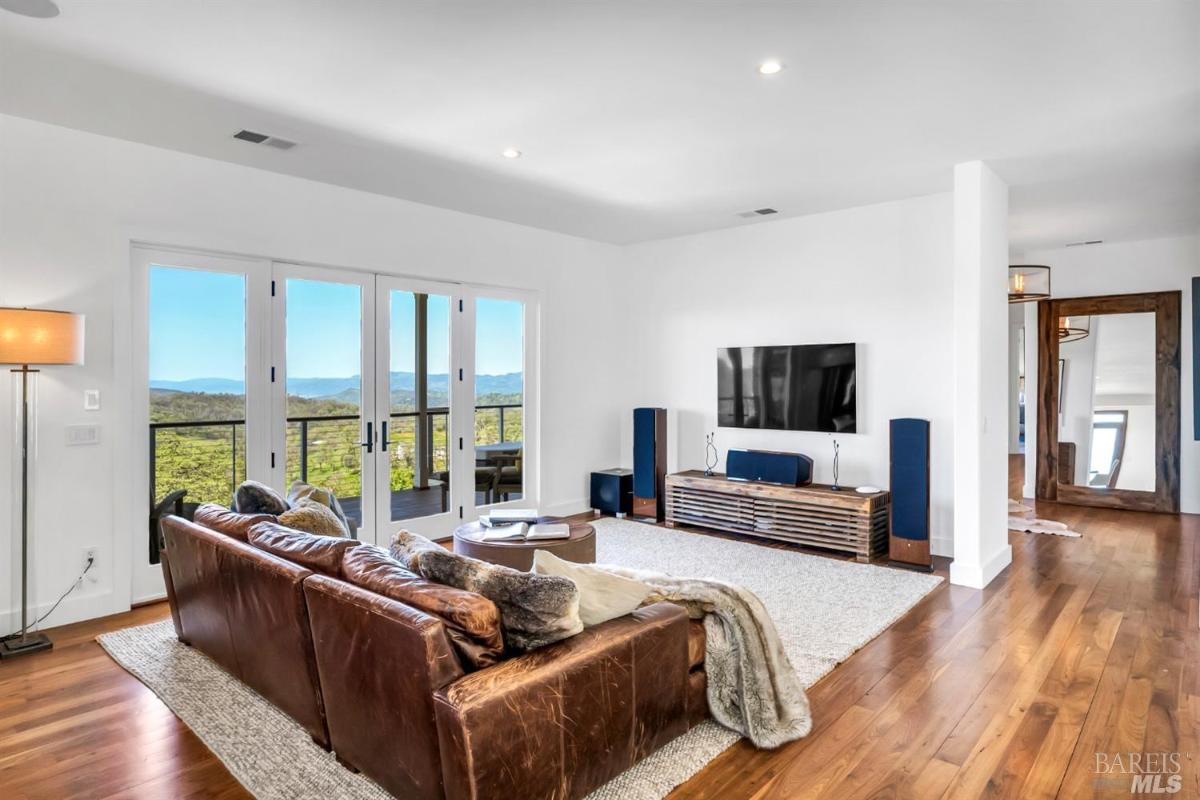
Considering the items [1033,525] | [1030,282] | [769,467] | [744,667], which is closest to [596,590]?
[744,667]

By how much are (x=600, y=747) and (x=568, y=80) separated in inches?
108

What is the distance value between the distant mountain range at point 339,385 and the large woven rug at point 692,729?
141cm

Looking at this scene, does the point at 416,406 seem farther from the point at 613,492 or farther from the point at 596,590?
the point at 596,590

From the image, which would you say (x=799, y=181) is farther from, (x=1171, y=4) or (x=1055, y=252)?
(x=1055, y=252)

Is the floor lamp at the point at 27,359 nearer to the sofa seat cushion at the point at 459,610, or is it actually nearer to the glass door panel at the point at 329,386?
the glass door panel at the point at 329,386

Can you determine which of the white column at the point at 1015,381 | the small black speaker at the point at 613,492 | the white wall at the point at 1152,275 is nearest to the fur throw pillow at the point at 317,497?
the small black speaker at the point at 613,492

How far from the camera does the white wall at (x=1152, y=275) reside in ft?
22.0

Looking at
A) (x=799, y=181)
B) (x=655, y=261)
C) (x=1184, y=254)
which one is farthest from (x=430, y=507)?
(x=1184, y=254)

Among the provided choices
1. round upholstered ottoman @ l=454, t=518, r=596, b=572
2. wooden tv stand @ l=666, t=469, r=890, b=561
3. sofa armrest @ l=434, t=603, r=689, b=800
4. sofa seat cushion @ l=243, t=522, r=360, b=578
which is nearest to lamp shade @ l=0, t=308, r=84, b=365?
sofa seat cushion @ l=243, t=522, r=360, b=578

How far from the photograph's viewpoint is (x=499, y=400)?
20.4 feet

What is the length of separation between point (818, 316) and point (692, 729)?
4.07 metres

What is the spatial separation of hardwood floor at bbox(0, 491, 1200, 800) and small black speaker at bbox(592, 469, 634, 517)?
3.09 m

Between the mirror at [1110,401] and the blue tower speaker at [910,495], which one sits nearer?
the blue tower speaker at [910,495]

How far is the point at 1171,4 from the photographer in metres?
2.52
